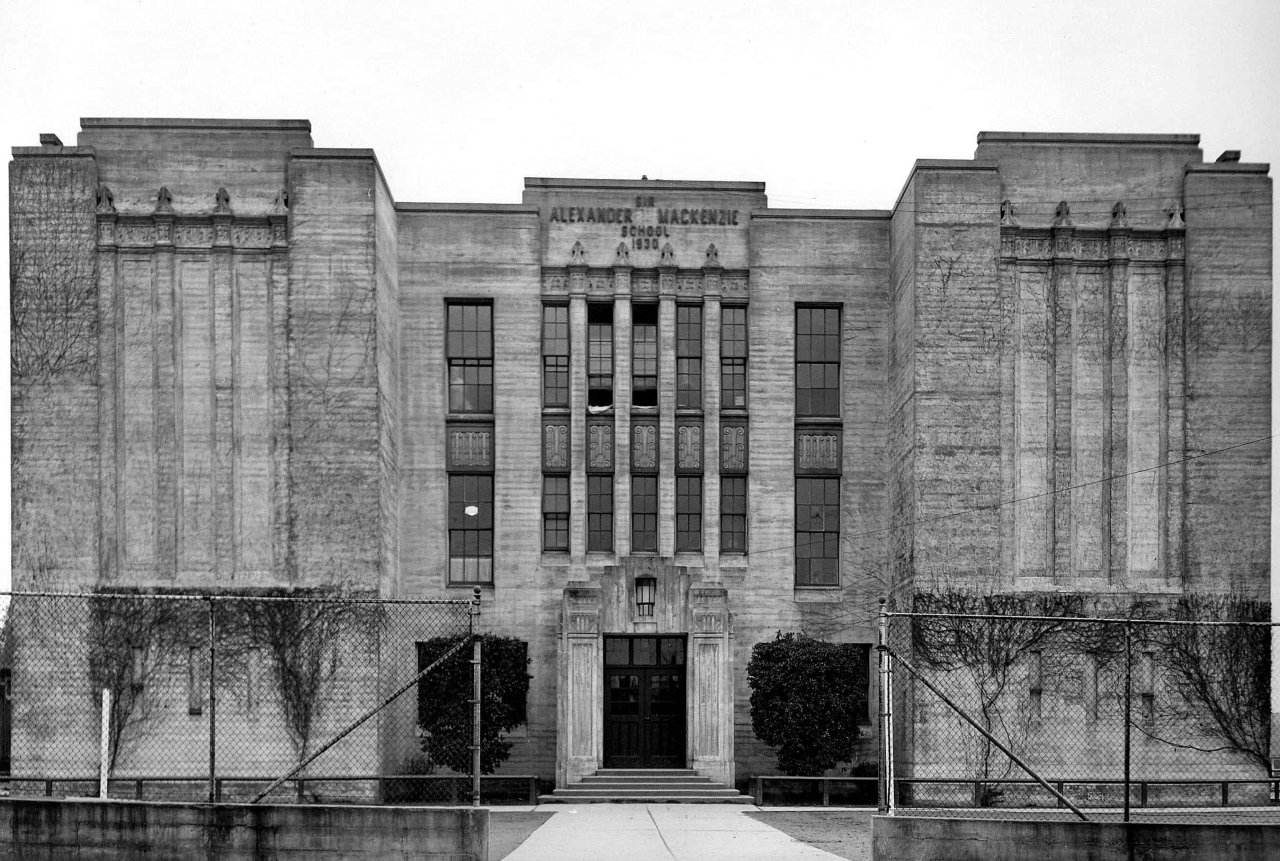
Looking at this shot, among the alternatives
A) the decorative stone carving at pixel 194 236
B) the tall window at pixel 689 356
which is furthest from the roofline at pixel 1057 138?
the decorative stone carving at pixel 194 236

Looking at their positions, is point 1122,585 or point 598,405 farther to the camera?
point 598,405

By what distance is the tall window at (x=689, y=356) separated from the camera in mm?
39500

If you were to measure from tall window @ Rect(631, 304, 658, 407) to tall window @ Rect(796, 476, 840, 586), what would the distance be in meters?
4.58

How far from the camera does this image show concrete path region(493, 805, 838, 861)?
75.0ft

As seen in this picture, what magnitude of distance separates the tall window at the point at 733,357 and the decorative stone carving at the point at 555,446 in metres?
4.35

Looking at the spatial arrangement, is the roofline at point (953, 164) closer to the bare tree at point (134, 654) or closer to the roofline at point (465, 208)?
the roofline at point (465, 208)

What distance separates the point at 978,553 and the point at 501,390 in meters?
12.9


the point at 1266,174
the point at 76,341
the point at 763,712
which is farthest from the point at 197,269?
the point at 1266,174

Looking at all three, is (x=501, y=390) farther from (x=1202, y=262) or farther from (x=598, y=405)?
(x=1202, y=262)

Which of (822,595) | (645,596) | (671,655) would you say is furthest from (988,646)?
(645,596)

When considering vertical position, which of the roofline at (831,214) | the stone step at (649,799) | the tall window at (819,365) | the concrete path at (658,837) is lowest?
the stone step at (649,799)

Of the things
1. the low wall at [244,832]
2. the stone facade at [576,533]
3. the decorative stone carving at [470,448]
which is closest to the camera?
the low wall at [244,832]

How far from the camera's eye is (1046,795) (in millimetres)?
34438

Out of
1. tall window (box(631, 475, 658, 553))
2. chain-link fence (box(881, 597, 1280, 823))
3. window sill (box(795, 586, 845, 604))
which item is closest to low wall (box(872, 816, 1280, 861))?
chain-link fence (box(881, 597, 1280, 823))
